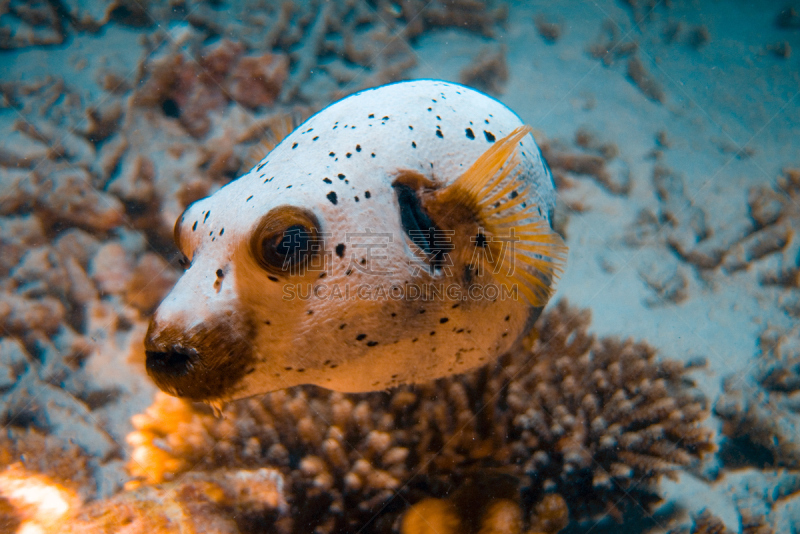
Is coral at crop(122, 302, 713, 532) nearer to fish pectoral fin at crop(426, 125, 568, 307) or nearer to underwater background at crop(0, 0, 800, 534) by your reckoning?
underwater background at crop(0, 0, 800, 534)

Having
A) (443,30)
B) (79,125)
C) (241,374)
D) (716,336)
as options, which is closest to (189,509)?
(241,374)

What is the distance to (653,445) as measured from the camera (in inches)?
88.0

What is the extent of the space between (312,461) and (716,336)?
3.17 m

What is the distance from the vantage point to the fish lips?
1.23 m

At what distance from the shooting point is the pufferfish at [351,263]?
1251mm

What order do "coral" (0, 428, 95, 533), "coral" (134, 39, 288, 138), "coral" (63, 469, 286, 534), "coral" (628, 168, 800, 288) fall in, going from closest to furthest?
"coral" (63, 469, 286, 534), "coral" (0, 428, 95, 533), "coral" (134, 39, 288, 138), "coral" (628, 168, 800, 288)

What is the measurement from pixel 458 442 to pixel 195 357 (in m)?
1.36

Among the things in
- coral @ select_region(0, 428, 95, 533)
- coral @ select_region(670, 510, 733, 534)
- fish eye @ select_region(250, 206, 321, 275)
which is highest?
fish eye @ select_region(250, 206, 321, 275)

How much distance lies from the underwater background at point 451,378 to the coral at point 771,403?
2 centimetres

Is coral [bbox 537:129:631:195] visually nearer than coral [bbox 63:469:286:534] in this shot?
No

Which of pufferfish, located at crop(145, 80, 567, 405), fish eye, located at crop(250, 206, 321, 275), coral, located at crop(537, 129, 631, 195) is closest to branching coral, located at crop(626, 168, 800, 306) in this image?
coral, located at crop(537, 129, 631, 195)

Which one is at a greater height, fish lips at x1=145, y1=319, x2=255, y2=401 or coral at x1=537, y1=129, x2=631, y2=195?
fish lips at x1=145, y1=319, x2=255, y2=401

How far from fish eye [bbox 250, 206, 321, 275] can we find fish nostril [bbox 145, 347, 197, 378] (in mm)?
343

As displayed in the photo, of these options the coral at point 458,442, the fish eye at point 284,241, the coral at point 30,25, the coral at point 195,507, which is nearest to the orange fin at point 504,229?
the fish eye at point 284,241
